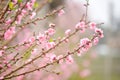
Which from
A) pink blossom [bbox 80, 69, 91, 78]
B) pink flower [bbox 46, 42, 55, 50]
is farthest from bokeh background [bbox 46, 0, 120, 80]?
pink flower [bbox 46, 42, 55, 50]

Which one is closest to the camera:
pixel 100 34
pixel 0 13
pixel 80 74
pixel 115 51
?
pixel 100 34

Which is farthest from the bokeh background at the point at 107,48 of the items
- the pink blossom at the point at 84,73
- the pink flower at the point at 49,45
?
the pink flower at the point at 49,45

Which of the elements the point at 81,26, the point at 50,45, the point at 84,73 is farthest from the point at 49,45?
the point at 84,73

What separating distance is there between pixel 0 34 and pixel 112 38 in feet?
54.0

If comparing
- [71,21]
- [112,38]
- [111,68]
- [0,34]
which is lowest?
[0,34]

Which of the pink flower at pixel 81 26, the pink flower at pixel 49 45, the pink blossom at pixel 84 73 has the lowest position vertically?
the pink flower at pixel 49 45

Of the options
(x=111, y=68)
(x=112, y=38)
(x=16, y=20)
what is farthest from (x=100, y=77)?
(x=16, y=20)

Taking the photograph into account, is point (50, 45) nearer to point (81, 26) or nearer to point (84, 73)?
point (81, 26)

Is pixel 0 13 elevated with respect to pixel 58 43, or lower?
elevated

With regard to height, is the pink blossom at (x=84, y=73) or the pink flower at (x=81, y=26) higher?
the pink blossom at (x=84, y=73)

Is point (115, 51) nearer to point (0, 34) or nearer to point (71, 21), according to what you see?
point (71, 21)

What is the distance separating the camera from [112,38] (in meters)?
19.0

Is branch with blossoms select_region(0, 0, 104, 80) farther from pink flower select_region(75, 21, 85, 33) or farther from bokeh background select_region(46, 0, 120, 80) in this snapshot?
bokeh background select_region(46, 0, 120, 80)

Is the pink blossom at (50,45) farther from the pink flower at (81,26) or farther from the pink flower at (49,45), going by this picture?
the pink flower at (81,26)
